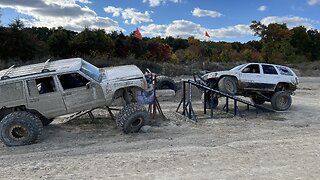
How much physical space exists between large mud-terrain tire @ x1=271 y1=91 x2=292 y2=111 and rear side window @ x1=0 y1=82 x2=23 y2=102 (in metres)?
9.39

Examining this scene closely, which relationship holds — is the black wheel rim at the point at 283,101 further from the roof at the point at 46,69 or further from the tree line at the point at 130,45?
the tree line at the point at 130,45

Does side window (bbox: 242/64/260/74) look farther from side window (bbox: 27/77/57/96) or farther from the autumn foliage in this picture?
the autumn foliage

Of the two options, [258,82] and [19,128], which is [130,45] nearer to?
[258,82]

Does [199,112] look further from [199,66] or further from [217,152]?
[199,66]

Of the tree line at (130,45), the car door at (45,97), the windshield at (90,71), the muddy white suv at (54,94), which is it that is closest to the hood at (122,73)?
the muddy white suv at (54,94)

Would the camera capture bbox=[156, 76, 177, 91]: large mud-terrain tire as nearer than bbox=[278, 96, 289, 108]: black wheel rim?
No

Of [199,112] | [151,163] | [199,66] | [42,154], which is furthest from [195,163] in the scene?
[199,66]

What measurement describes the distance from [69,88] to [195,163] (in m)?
4.21

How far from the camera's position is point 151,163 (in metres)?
6.47

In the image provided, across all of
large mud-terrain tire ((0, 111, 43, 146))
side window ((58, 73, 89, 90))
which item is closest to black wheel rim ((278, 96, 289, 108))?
side window ((58, 73, 89, 90))

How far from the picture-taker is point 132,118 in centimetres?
923

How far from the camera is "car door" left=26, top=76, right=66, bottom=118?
8750mm

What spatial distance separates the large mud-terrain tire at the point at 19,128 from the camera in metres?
8.35

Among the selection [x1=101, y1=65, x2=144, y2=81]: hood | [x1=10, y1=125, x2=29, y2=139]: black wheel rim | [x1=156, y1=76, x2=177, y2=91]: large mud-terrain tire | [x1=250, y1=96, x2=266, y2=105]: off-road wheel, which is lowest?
[x1=10, y1=125, x2=29, y2=139]: black wheel rim
